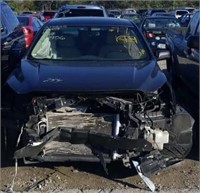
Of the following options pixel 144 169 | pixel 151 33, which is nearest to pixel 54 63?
pixel 144 169

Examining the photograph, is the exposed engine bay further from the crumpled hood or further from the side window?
the side window

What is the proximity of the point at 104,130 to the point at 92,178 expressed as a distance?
536 millimetres

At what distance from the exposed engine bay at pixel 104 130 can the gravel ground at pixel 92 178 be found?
7.5 inches

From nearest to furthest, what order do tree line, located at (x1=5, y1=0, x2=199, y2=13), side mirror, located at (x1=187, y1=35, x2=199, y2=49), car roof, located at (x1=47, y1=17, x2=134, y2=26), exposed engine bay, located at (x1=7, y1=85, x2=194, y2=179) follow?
exposed engine bay, located at (x1=7, y1=85, x2=194, y2=179) → side mirror, located at (x1=187, y1=35, x2=199, y2=49) → car roof, located at (x1=47, y1=17, x2=134, y2=26) → tree line, located at (x1=5, y1=0, x2=199, y2=13)

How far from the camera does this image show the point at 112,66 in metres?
6.68

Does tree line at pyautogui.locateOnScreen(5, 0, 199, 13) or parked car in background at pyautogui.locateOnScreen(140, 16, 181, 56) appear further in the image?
tree line at pyautogui.locateOnScreen(5, 0, 199, 13)

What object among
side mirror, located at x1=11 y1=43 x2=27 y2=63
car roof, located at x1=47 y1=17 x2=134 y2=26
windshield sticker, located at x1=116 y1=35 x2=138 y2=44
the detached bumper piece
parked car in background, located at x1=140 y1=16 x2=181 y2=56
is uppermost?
car roof, located at x1=47 y1=17 x2=134 y2=26

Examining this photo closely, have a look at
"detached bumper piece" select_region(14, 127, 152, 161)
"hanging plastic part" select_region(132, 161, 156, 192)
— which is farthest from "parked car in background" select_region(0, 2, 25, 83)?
"hanging plastic part" select_region(132, 161, 156, 192)

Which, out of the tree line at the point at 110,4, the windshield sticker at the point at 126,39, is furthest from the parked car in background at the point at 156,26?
the tree line at the point at 110,4

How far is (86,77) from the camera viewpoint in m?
6.13

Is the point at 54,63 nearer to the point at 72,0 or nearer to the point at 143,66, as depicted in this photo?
the point at 143,66

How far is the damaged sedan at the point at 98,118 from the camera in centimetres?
566

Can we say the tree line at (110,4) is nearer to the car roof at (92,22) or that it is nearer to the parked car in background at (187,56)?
the parked car in background at (187,56)

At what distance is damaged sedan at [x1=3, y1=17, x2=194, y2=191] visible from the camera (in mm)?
5656
